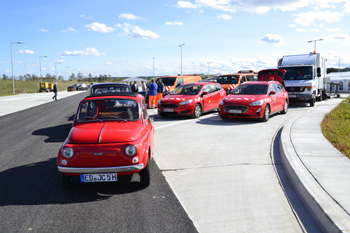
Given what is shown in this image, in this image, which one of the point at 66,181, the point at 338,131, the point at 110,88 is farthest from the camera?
the point at 110,88

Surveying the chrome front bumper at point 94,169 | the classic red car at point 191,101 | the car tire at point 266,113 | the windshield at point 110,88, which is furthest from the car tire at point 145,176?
the classic red car at point 191,101

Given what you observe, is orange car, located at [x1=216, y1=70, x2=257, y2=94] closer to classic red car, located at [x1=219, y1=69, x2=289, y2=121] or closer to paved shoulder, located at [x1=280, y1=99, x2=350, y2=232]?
classic red car, located at [x1=219, y1=69, x2=289, y2=121]

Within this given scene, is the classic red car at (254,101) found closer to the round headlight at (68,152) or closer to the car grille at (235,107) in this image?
the car grille at (235,107)

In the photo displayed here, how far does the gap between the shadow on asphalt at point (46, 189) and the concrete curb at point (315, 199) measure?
8.54ft

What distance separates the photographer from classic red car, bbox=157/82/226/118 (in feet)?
45.9

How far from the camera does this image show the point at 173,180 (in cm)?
588

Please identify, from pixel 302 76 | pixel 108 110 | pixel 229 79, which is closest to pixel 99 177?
pixel 108 110

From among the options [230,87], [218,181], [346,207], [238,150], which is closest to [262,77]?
[230,87]

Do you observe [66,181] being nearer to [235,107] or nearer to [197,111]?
[235,107]

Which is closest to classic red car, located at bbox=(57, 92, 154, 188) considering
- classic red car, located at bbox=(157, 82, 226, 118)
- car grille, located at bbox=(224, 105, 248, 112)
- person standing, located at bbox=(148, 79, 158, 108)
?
car grille, located at bbox=(224, 105, 248, 112)

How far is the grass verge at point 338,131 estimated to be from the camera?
7856 mm

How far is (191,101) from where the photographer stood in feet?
46.2

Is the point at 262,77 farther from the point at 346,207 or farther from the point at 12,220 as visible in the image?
the point at 12,220

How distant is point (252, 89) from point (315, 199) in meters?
9.87
